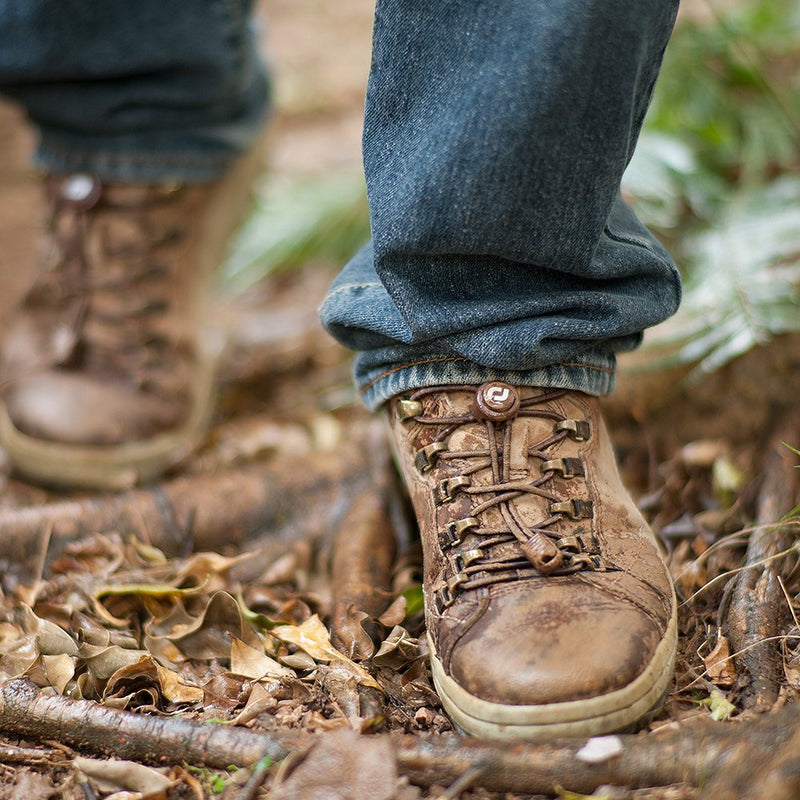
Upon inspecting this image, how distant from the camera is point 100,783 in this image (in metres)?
1.22

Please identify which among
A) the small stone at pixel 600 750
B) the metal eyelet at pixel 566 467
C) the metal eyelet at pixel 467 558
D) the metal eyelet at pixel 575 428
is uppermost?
the metal eyelet at pixel 575 428

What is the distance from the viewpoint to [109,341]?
2.29 metres

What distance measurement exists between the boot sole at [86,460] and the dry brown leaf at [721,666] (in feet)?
4.88

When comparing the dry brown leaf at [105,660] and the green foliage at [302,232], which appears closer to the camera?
the dry brown leaf at [105,660]

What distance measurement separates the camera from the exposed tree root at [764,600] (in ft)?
4.22

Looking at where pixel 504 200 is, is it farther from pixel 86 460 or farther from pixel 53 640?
pixel 86 460

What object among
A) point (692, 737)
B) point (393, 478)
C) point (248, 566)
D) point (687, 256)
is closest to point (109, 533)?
point (248, 566)

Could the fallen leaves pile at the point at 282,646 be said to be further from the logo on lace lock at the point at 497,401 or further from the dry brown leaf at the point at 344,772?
the logo on lace lock at the point at 497,401

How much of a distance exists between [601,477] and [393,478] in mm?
567

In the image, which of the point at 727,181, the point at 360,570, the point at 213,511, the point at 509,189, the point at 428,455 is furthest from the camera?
the point at 727,181

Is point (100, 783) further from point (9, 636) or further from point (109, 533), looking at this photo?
Result: point (109, 533)

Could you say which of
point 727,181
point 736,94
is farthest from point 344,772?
point 736,94

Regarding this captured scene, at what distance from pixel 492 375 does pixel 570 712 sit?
58 cm

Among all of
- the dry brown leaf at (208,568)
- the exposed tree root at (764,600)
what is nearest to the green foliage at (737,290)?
the exposed tree root at (764,600)
